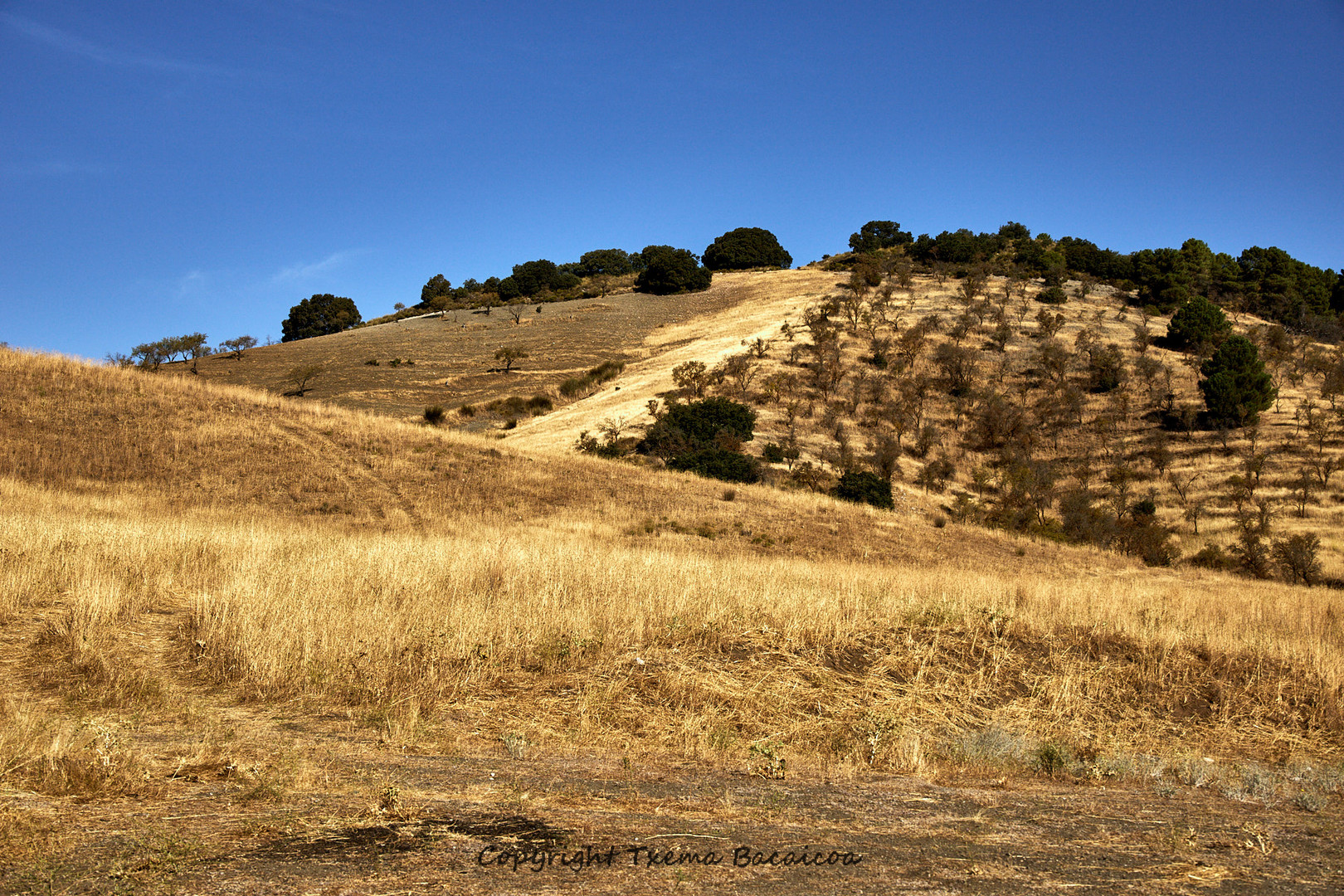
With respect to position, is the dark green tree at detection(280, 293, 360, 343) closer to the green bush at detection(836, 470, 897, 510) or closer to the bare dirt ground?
the green bush at detection(836, 470, 897, 510)

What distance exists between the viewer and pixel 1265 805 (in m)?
6.00

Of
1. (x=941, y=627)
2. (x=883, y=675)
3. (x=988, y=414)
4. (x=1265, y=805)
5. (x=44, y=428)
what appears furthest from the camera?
(x=988, y=414)

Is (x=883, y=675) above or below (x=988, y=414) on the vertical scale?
below

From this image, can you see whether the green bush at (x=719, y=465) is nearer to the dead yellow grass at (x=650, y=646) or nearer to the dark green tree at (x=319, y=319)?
the dead yellow grass at (x=650, y=646)

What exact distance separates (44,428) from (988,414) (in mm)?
53048

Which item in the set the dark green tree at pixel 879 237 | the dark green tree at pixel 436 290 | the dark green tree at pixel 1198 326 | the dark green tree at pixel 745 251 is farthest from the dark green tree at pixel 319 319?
the dark green tree at pixel 1198 326

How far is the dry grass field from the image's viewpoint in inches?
175

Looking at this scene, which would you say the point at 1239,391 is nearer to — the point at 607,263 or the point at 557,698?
the point at 557,698

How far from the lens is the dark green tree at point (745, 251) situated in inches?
4385

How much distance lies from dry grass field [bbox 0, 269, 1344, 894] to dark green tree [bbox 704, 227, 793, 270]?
97675mm

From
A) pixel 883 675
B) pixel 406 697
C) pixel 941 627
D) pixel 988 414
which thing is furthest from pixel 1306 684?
pixel 988 414

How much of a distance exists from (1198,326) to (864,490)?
42373 millimetres

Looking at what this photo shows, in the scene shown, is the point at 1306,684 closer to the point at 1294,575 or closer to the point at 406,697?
the point at 406,697

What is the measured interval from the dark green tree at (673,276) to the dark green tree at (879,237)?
30332mm
